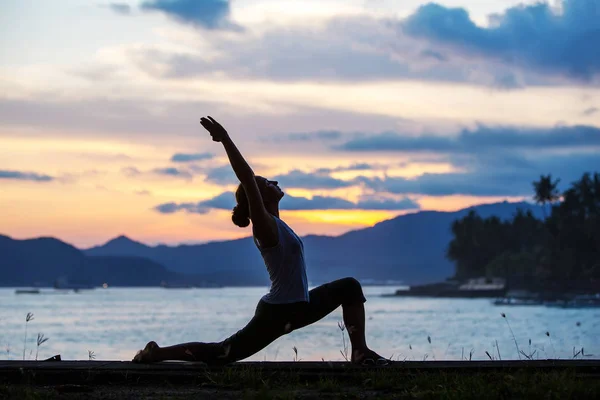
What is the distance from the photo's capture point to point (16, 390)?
623 centimetres

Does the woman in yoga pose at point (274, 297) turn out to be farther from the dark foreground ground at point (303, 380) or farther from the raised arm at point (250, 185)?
the dark foreground ground at point (303, 380)

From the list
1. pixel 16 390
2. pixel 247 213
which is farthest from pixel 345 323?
pixel 16 390

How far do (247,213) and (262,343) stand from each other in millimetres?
1013

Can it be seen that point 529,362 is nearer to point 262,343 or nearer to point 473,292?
point 262,343

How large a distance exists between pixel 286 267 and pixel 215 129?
3.88ft

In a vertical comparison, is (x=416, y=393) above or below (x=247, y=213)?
below

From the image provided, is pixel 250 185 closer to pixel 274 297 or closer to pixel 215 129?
pixel 215 129

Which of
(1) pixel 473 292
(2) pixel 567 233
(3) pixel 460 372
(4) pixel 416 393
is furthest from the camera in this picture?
(1) pixel 473 292

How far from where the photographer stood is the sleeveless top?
7020 millimetres

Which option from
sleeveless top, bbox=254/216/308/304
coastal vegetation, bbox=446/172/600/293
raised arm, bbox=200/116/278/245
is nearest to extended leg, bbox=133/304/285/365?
sleeveless top, bbox=254/216/308/304

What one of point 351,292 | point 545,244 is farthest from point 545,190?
point 351,292

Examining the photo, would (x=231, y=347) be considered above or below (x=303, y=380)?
above

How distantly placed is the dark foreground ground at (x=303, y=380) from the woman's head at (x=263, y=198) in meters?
1.10

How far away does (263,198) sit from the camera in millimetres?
7191
